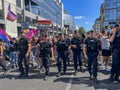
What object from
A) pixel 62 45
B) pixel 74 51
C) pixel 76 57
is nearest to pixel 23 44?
pixel 62 45

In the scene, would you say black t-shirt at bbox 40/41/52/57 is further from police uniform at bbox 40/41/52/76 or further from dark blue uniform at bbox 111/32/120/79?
dark blue uniform at bbox 111/32/120/79

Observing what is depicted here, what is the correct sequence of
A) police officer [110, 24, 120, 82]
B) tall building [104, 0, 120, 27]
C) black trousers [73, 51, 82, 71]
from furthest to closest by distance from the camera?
tall building [104, 0, 120, 27]
black trousers [73, 51, 82, 71]
police officer [110, 24, 120, 82]

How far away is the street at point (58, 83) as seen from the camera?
765 centimetres

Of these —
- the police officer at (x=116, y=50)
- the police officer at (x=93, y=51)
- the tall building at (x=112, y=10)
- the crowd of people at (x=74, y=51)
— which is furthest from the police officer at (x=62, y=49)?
the tall building at (x=112, y=10)

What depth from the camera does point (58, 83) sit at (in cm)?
827

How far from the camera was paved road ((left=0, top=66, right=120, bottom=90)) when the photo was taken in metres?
7.64

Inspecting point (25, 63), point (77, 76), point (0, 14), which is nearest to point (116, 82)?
point (77, 76)

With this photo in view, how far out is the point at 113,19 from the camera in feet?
261

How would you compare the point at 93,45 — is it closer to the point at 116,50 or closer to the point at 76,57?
the point at 116,50

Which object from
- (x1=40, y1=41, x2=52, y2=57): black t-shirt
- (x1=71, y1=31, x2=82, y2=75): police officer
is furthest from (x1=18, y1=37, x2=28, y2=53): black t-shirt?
(x1=71, y1=31, x2=82, y2=75): police officer

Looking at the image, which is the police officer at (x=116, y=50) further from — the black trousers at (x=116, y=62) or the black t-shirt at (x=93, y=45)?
the black t-shirt at (x=93, y=45)

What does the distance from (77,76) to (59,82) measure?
1.32m

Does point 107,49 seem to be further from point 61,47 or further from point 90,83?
point 90,83

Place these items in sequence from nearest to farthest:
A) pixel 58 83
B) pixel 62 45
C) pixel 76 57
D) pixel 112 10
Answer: pixel 58 83, pixel 62 45, pixel 76 57, pixel 112 10
